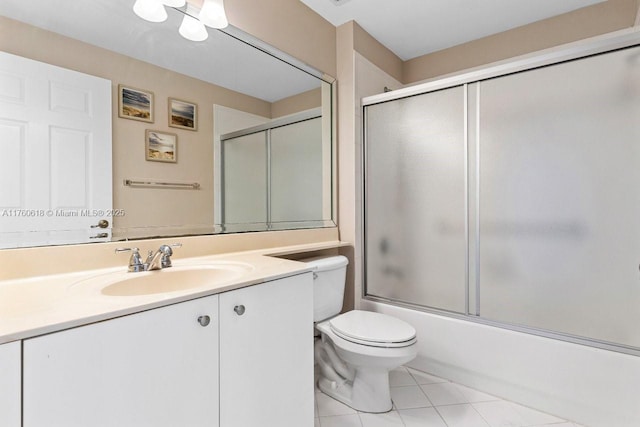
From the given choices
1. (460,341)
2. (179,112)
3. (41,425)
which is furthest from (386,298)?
(41,425)

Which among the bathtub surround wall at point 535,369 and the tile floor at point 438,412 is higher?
the bathtub surround wall at point 535,369

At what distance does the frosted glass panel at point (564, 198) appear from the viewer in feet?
4.66

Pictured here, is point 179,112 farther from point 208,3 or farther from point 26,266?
point 26,266

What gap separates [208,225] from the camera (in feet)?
4.98

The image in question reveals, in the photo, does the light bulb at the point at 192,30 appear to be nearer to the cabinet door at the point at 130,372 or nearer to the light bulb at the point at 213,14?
the light bulb at the point at 213,14

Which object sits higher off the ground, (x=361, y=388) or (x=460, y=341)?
(x=460, y=341)

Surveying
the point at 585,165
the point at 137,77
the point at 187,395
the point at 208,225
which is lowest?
the point at 187,395

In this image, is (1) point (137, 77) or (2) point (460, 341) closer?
(1) point (137, 77)

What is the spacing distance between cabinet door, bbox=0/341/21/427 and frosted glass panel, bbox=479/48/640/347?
1.89 m

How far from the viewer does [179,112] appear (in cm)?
141

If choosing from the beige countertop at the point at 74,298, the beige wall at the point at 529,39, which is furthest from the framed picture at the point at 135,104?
the beige wall at the point at 529,39

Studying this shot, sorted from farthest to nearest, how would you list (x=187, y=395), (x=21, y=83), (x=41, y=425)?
(x=21, y=83)
(x=187, y=395)
(x=41, y=425)

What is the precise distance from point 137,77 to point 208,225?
0.68m

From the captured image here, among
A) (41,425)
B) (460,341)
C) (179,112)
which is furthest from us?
(460,341)
